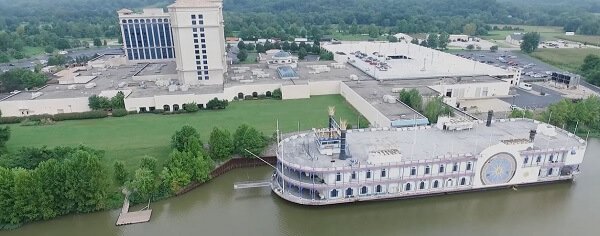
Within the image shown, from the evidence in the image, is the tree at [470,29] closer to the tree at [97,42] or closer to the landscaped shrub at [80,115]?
the tree at [97,42]

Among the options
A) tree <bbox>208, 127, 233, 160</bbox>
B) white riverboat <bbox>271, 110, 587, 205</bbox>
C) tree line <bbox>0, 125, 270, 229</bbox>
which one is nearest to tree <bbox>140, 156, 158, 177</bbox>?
tree line <bbox>0, 125, 270, 229</bbox>

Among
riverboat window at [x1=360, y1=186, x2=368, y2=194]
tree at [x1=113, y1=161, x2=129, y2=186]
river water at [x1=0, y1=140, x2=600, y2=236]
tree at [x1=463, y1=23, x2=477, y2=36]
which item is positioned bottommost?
river water at [x1=0, y1=140, x2=600, y2=236]

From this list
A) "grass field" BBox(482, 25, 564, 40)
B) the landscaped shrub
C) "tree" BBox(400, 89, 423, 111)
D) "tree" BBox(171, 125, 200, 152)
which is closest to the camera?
"tree" BBox(171, 125, 200, 152)

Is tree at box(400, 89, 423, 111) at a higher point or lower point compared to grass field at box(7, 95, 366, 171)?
higher

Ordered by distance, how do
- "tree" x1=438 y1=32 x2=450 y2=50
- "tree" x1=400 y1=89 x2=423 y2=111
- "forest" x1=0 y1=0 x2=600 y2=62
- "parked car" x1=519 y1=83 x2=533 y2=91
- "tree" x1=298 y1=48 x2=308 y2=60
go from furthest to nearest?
"forest" x1=0 y1=0 x2=600 y2=62
"tree" x1=438 y1=32 x2=450 y2=50
"tree" x1=298 y1=48 x2=308 y2=60
"parked car" x1=519 y1=83 x2=533 y2=91
"tree" x1=400 y1=89 x2=423 y2=111

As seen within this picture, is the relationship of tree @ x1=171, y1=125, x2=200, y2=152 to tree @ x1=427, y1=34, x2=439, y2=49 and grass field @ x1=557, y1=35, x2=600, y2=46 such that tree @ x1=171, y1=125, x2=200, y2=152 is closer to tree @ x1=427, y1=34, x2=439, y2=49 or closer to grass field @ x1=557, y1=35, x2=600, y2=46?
tree @ x1=427, y1=34, x2=439, y2=49

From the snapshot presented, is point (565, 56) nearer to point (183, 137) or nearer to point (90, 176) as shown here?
point (183, 137)

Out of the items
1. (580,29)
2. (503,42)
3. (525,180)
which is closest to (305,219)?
(525,180)
